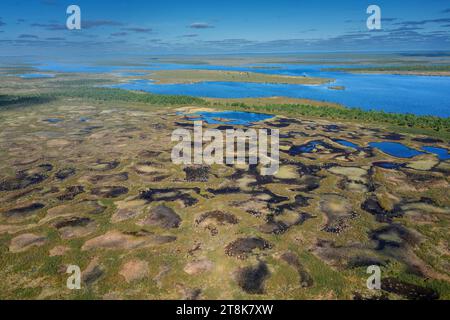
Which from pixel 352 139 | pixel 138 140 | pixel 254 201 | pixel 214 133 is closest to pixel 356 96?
pixel 352 139

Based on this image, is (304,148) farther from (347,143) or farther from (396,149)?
(396,149)

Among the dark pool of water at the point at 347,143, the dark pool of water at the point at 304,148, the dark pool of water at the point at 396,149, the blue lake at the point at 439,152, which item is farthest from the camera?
the dark pool of water at the point at 347,143

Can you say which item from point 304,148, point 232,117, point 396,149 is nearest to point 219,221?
point 304,148

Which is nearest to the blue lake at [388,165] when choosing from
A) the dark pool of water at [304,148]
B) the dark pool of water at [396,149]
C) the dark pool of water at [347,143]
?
the dark pool of water at [396,149]

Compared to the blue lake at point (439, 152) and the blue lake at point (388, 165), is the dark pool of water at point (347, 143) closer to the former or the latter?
the blue lake at point (388, 165)

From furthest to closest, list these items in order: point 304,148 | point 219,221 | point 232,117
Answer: point 232,117, point 304,148, point 219,221

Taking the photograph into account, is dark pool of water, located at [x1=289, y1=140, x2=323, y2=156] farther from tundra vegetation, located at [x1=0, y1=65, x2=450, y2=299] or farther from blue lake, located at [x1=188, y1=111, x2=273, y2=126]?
blue lake, located at [x1=188, y1=111, x2=273, y2=126]

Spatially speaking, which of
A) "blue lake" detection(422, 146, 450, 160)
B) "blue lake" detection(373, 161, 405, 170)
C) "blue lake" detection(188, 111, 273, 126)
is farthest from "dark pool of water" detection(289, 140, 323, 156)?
"blue lake" detection(188, 111, 273, 126)
